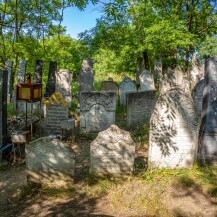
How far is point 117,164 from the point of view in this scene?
5.92m

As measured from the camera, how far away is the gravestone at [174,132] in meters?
5.88

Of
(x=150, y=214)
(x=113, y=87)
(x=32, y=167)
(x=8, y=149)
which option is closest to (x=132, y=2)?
(x=113, y=87)

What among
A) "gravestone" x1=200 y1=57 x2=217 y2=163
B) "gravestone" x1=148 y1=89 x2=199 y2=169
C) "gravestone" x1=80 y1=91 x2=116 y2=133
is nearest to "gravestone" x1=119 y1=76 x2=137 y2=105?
"gravestone" x1=80 y1=91 x2=116 y2=133

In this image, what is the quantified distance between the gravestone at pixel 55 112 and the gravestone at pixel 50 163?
3724mm

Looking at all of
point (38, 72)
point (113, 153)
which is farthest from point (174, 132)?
point (38, 72)

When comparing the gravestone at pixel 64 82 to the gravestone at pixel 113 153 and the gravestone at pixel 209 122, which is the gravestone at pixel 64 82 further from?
the gravestone at pixel 209 122

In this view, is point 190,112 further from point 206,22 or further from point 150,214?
point 206,22

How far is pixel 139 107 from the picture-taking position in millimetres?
10383

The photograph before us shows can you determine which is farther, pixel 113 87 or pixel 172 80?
pixel 113 87

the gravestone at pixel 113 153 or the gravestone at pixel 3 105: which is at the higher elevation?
the gravestone at pixel 3 105

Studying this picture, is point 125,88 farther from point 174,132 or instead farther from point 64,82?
point 174,132

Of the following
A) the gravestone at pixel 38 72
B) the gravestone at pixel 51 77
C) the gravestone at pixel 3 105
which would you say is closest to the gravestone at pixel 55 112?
the gravestone at pixel 3 105

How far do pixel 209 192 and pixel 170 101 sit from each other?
2.00m

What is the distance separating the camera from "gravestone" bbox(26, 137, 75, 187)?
568 centimetres
